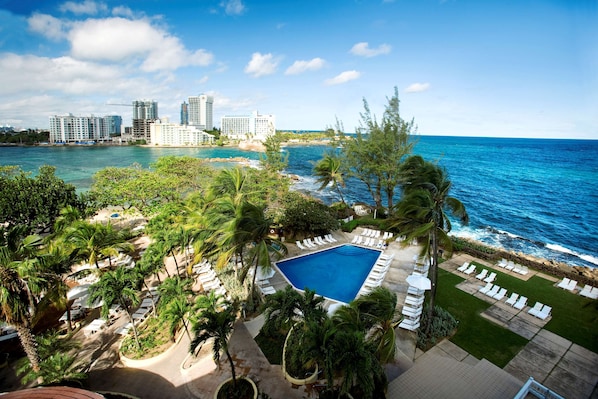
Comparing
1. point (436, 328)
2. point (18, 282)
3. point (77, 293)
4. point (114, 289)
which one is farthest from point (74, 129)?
point (436, 328)

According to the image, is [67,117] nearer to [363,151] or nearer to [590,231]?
[363,151]

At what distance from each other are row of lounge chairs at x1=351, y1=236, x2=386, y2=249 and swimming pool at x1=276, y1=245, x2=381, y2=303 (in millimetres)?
379

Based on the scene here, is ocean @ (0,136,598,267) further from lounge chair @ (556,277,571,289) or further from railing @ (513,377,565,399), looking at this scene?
railing @ (513,377,565,399)

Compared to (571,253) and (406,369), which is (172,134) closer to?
(571,253)

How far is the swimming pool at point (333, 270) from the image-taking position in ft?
46.9

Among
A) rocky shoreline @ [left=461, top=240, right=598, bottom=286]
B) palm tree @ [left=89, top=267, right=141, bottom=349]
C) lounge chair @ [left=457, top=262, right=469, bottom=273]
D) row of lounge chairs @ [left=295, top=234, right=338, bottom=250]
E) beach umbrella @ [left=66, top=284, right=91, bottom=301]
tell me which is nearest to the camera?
palm tree @ [left=89, top=267, right=141, bottom=349]

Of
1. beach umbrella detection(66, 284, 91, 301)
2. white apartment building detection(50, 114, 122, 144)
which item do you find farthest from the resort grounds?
white apartment building detection(50, 114, 122, 144)

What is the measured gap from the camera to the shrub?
9.92 m

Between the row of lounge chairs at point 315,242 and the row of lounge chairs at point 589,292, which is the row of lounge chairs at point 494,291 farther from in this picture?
the row of lounge chairs at point 315,242

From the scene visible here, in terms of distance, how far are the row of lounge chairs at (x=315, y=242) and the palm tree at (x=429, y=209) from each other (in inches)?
381

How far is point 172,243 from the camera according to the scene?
12930mm

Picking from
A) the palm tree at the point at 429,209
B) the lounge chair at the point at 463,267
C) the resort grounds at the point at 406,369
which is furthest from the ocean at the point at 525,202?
the resort grounds at the point at 406,369

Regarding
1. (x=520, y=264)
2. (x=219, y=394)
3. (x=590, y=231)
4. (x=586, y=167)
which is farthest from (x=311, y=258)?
(x=586, y=167)

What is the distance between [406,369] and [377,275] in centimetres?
600
